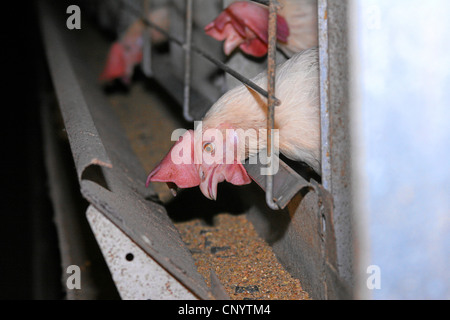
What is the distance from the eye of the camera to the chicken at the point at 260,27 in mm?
2027

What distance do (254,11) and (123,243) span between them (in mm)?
1176

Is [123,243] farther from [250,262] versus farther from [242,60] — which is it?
[242,60]

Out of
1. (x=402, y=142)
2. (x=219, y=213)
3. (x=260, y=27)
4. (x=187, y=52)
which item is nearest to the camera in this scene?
(x=402, y=142)

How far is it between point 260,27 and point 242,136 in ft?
1.94

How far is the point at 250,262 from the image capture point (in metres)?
1.73

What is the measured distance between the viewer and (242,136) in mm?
1646

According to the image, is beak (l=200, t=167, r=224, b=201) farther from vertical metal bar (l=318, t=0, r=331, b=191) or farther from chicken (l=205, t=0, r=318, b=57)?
chicken (l=205, t=0, r=318, b=57)

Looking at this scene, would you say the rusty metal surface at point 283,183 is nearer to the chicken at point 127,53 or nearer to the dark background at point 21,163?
the dark background at point 21,163

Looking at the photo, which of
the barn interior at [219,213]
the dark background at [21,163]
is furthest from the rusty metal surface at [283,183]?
the dark background at [21,163]

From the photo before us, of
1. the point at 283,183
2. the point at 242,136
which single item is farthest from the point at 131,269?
the point at 242,136

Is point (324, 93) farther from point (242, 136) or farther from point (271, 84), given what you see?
point (242, 136)

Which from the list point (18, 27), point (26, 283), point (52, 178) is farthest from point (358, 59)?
point (18, 27)

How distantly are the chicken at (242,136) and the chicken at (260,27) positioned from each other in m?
0.39

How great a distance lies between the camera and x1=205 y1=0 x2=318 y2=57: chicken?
2.03m
